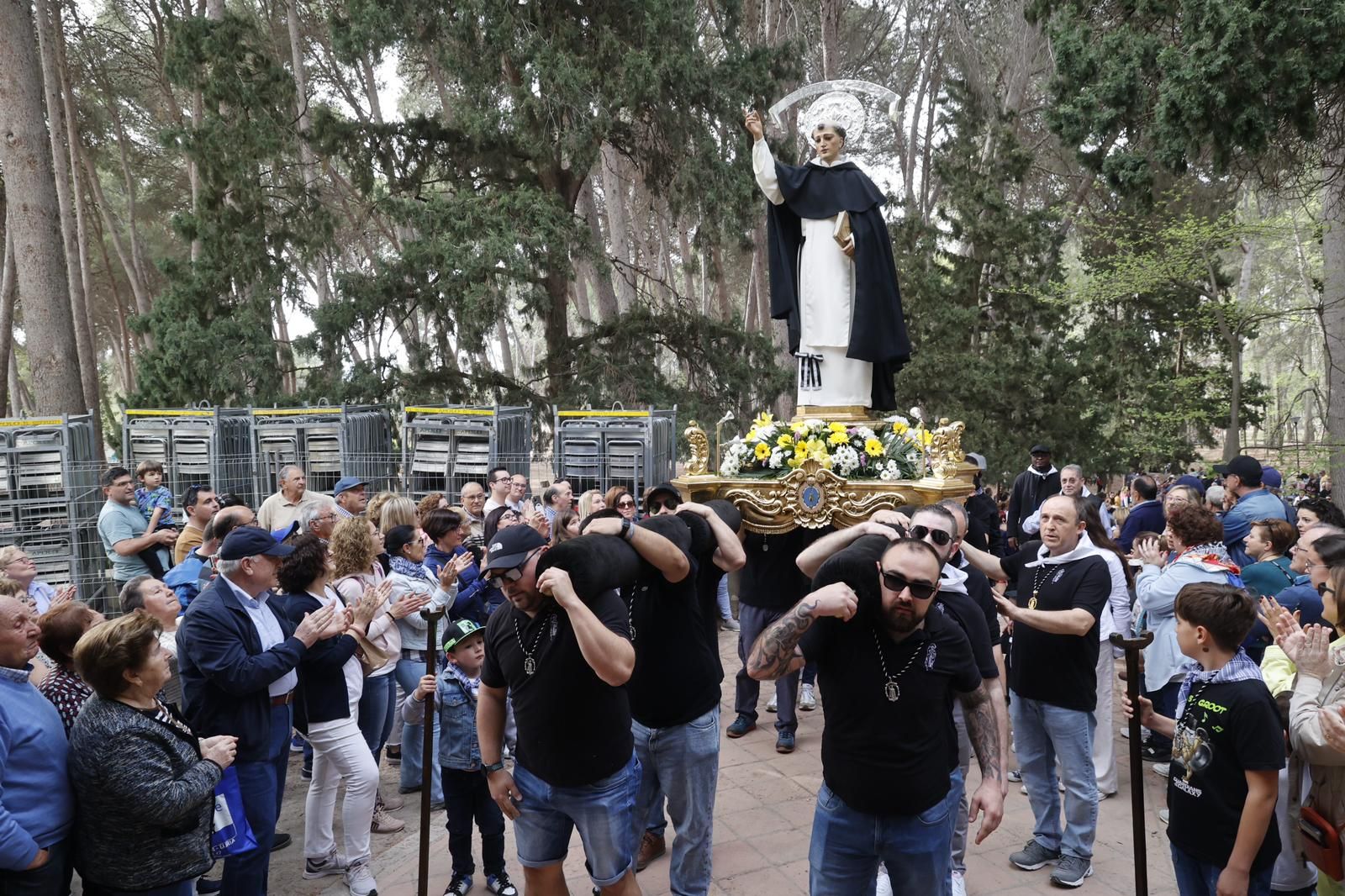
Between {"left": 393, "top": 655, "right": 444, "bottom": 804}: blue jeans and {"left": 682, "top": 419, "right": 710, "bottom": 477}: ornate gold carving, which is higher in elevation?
{"left": 682, "top": 419, "right": 710, "bottom": 477}: ornate gold carving

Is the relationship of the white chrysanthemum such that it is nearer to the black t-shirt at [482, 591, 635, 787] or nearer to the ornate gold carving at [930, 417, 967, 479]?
the ornate gold carving at [930, 417, 967, 479]

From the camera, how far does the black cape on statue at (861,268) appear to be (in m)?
6.61

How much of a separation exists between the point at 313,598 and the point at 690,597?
6.24 feet

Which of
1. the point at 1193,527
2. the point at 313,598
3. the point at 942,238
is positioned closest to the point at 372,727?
the point at 313,598

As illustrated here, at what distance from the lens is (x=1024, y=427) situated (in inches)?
600

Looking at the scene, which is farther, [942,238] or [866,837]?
[942,238]

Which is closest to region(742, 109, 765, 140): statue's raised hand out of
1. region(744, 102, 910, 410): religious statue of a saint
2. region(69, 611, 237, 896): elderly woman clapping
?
region(744, 102, 910, 410): religious statue of a saint

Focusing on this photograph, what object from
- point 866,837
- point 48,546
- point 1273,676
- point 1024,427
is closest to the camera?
point 866,837

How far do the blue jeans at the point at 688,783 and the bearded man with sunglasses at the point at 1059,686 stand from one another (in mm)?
1514

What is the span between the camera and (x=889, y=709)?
2.81 metres

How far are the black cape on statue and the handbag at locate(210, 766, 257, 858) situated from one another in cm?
473

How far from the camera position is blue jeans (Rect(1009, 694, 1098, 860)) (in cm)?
429

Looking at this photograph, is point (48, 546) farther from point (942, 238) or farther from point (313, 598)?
point (942, 238)

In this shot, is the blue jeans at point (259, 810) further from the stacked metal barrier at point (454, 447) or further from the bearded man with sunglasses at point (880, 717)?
the stacked metal barrier at point (454, 447)
